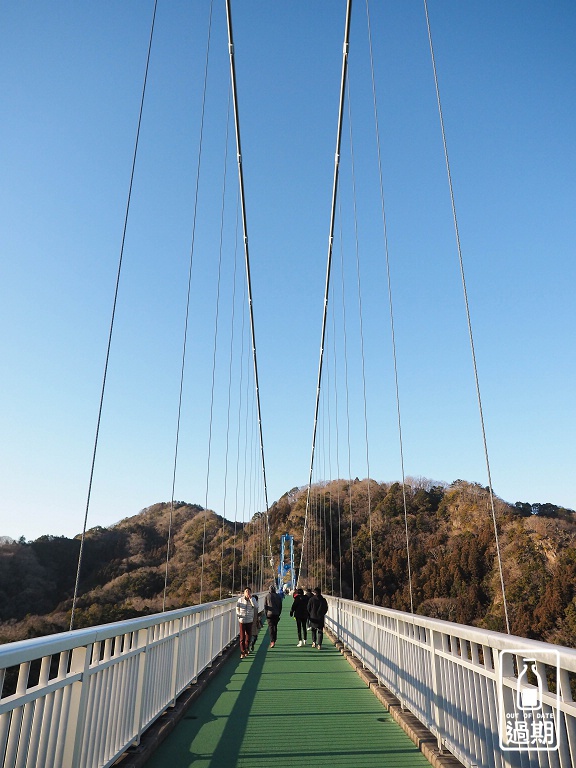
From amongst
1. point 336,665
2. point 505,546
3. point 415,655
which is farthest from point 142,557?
point 415,655

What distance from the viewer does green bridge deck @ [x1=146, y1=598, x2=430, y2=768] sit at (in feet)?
10.5

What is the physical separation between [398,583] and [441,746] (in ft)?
134

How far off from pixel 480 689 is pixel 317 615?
689 centimetres

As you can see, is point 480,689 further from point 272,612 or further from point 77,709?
point 272,612

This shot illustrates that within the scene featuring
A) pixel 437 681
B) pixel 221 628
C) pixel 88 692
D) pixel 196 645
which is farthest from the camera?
pixel 221 628

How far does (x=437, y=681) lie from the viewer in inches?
131

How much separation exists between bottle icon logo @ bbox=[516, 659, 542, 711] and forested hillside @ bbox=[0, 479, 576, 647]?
43.9 feet

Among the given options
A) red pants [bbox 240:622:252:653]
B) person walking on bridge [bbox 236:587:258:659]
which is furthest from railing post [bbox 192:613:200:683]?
red pants [bbox 240:622:252:653]

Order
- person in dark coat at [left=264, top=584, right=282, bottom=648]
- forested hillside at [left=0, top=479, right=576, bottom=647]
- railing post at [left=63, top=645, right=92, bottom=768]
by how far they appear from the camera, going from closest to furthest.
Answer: railing post at [left=63, top=645, right=92, bottom=768] → person in dark coat at [left=264, top=584, right=282, bottom=648] → forested hillside at [left=0, top=479, right=576, bottom=647]

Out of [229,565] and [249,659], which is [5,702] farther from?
[229,565]

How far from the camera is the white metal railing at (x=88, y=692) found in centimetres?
185

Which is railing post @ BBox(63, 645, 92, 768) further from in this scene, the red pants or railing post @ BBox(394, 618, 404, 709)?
the red pants

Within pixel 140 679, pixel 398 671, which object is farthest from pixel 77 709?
pixel 398 671

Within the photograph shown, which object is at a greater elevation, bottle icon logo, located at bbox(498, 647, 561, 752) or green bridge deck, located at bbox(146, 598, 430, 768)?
bottle icon logo, located at bbox(498, 647, 561, 752)
